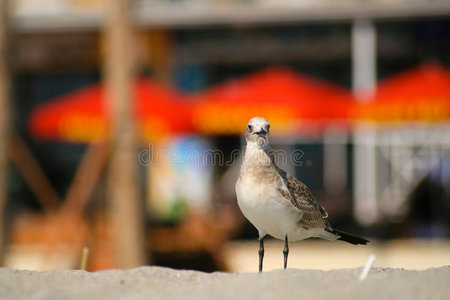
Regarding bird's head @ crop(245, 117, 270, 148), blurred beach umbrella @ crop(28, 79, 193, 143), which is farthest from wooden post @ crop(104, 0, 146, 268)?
bird's head @ crop(245, 117, 270, 148)

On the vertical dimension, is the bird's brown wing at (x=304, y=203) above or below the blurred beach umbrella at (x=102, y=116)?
below

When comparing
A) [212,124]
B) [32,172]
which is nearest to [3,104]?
[212,124]

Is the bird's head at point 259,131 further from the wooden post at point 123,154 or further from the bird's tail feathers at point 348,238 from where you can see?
the wooden post at point 123,154

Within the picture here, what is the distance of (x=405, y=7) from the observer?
50.2 ft

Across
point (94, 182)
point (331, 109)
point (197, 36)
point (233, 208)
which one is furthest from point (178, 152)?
point (94, 182)

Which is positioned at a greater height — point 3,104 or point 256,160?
point 3,104

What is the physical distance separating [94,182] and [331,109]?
4.01 meters

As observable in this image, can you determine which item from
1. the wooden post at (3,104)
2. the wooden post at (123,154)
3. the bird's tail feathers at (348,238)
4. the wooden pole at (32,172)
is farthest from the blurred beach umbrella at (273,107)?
the bird's tail feathers at (348,238)

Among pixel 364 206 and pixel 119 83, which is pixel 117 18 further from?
pixel 364 206

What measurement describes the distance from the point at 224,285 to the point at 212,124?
25.0ft

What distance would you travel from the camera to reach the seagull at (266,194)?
13.4 ft

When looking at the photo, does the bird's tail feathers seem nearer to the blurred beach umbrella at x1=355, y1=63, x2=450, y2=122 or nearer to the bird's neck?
the bird's neck

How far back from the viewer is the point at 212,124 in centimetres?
1143

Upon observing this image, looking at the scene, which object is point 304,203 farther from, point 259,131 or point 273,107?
point 273,107
